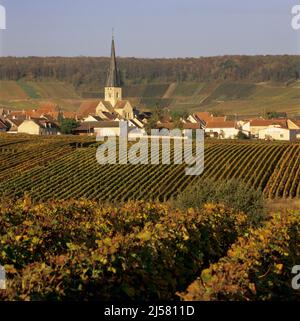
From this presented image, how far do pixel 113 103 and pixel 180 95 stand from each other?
196 ft

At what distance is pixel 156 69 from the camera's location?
17975cm

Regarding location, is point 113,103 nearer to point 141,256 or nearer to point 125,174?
point 125,174

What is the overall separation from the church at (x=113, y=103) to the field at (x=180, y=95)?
32.3 m

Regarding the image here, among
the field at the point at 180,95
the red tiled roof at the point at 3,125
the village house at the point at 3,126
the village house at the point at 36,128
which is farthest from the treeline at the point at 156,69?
the village house at the point at 36,128

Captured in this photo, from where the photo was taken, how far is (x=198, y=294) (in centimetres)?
721

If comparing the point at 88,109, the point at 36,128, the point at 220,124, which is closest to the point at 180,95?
the point at 88,109

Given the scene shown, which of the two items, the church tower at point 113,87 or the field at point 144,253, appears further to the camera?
the church tower at point 113,87

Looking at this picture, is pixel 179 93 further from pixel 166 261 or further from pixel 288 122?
pixel 166 261

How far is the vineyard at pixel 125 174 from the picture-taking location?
29031 millimetres

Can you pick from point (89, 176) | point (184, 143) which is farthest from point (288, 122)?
point (89, 176)

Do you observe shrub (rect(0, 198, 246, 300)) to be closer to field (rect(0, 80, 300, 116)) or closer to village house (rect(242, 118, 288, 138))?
village house (rect(242, 118, 288, 138))

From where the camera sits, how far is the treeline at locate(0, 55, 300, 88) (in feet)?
539

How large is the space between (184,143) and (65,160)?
10940 mm

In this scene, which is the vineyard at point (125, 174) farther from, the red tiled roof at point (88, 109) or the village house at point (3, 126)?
the red tiled roof at point (88, 109)
